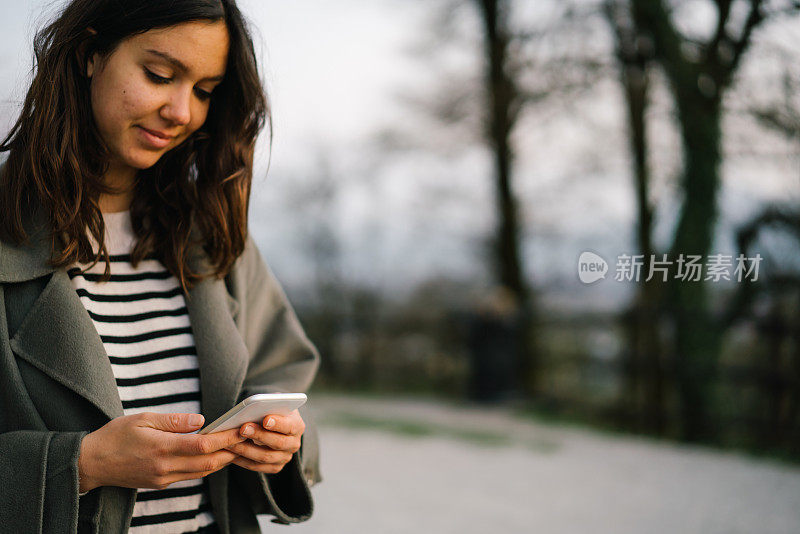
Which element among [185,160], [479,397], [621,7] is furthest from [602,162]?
[185,160]

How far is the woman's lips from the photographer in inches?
59.7

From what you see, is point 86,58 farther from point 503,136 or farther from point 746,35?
point 503,136

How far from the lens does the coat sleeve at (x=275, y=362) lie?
66.2 inches

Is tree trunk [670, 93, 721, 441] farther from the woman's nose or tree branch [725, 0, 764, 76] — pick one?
the woman's nose

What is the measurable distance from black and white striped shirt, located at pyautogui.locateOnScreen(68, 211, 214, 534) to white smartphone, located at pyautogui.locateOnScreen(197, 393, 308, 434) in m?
0.24

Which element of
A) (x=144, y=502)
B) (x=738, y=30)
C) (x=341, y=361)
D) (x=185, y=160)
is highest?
(x=738, y=30)

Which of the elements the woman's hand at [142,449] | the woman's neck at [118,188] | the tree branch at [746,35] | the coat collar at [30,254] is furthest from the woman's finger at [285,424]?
the tree branch at [746,35]

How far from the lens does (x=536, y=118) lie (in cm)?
1005

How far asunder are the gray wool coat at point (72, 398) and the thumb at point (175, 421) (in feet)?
0.42

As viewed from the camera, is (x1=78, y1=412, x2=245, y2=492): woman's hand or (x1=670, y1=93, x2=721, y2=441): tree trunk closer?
(x1=78, y1=412, x2=245, y2=492): woman's hand

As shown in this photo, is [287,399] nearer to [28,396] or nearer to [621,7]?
[28,396]

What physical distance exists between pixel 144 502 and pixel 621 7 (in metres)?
7.89

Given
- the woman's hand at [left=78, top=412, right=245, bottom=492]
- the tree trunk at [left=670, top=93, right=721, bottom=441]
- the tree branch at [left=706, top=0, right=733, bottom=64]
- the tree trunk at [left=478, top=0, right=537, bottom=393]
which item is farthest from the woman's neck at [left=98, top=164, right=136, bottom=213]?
the tree trunk at [left=478, top=0, right=537, bottom=393]

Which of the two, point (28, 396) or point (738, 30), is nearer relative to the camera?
point (28, 396)
